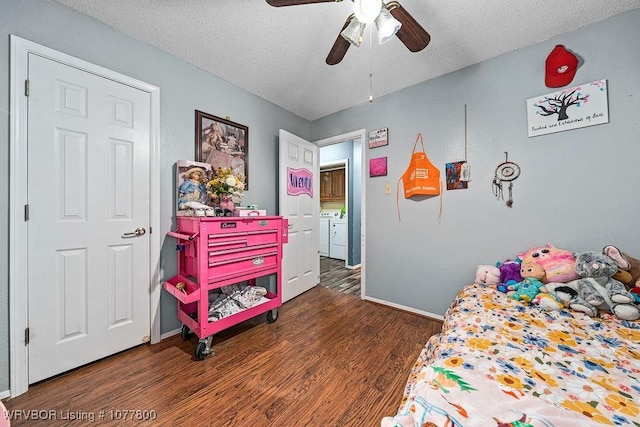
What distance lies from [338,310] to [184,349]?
146 centimetres

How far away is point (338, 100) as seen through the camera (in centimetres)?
272

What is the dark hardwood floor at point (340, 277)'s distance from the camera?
313cm

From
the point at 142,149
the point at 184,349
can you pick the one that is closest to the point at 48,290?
the point at 184,349

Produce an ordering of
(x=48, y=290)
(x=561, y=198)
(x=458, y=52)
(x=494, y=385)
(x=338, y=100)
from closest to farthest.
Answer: (x=494, y=385), (x=48, y=290), (x=561, y=198), (x=458, y=52), (x=338, y=100)

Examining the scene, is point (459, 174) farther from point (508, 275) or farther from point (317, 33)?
point (317, 33)

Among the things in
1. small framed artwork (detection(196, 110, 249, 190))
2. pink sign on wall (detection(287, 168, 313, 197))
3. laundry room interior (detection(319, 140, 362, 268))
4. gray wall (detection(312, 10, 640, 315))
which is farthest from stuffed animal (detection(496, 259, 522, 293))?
laundry room interior (detection(319, 140, 362, 268))

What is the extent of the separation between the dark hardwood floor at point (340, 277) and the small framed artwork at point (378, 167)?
1.58m

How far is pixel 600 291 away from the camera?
1.30 m

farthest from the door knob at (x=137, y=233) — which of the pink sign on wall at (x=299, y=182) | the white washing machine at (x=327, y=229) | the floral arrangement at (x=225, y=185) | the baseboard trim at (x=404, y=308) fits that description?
the white washing machine at (x=327, y=229)

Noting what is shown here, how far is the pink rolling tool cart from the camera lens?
1.60 meters

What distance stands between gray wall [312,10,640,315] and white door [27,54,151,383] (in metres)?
2.27

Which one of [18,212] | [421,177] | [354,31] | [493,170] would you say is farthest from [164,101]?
[493,170]

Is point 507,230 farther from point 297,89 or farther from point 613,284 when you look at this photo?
point 297,89

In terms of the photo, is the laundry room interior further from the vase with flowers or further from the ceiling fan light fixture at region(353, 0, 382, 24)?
the ceiling fan light fixture at region(353, 0, 382, 24)
